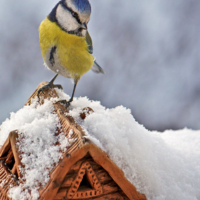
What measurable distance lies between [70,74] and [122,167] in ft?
1.32

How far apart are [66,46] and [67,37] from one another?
1.1 inches

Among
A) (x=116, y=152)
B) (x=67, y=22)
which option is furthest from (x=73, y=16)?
(x=116, y=152)

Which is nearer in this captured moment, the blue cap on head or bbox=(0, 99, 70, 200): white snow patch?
bbox=(0, 99, 70, 200): white snow patch

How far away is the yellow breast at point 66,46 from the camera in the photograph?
729mm

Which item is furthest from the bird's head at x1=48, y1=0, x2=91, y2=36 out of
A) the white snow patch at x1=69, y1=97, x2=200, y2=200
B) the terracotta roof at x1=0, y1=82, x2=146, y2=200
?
the terracotta roof at x1=0, y1=82, x2=146, y2=200

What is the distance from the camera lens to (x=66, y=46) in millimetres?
730

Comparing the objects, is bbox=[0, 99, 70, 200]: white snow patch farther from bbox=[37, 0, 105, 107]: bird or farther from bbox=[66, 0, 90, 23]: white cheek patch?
bbox=[66, 0, 90, 23]: white cheek patch

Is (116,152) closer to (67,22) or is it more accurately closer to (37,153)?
(37,153)

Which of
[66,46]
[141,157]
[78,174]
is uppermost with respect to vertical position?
[66,46]

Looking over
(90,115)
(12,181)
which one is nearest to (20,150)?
(12,181)

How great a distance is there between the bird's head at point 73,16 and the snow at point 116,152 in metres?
0.24

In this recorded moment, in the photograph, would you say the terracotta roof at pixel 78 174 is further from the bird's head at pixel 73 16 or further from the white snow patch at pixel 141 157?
the bird's head at pixel 73 16

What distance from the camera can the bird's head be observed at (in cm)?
70

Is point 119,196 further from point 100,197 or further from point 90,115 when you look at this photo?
point 90,115
